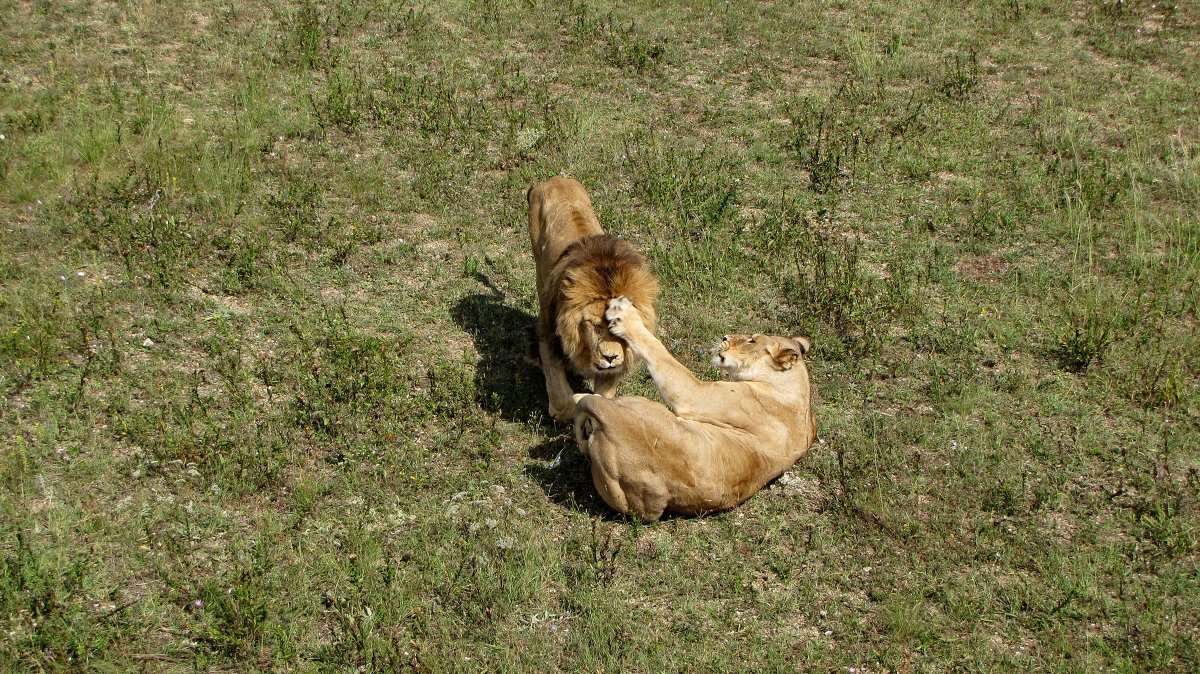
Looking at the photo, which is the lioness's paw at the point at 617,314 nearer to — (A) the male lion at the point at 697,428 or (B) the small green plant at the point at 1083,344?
(A) the male lion at the point at 697,428

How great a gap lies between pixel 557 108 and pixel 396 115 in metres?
1.65

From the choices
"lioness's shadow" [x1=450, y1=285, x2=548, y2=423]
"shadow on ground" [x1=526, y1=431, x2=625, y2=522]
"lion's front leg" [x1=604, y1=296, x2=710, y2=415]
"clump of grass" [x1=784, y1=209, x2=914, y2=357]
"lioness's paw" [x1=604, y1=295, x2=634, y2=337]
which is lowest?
"shadow on ground" [x1=526, y1=431, x2=625, y2=522]

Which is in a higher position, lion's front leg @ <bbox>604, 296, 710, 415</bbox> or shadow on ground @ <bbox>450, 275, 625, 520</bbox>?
lion's front leg @ <bbox>604, 296, 710, 415</bbox>

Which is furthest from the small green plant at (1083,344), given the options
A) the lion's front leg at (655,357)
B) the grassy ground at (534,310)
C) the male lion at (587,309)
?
the male lion at (587,309)

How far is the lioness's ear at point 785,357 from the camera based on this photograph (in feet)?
21.8

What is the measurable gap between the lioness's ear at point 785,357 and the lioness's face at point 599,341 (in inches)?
42.0

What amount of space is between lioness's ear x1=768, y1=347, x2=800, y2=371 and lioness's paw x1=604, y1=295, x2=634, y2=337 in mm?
1100

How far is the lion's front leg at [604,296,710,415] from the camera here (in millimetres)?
6121

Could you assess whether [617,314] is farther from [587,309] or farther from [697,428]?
[697,428]

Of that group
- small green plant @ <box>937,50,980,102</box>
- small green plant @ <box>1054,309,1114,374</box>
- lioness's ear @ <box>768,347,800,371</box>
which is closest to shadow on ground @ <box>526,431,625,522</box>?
lioness's ear @ <box>768,347,800,371</box>

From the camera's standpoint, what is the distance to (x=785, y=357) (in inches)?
261

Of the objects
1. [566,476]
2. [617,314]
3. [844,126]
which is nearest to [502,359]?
[566,476]

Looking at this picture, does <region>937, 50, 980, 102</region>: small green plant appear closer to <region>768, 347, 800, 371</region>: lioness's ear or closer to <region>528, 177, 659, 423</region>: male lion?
<region>768, 347, 800, 371</region>: lioness's ear

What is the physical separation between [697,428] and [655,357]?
492mm
